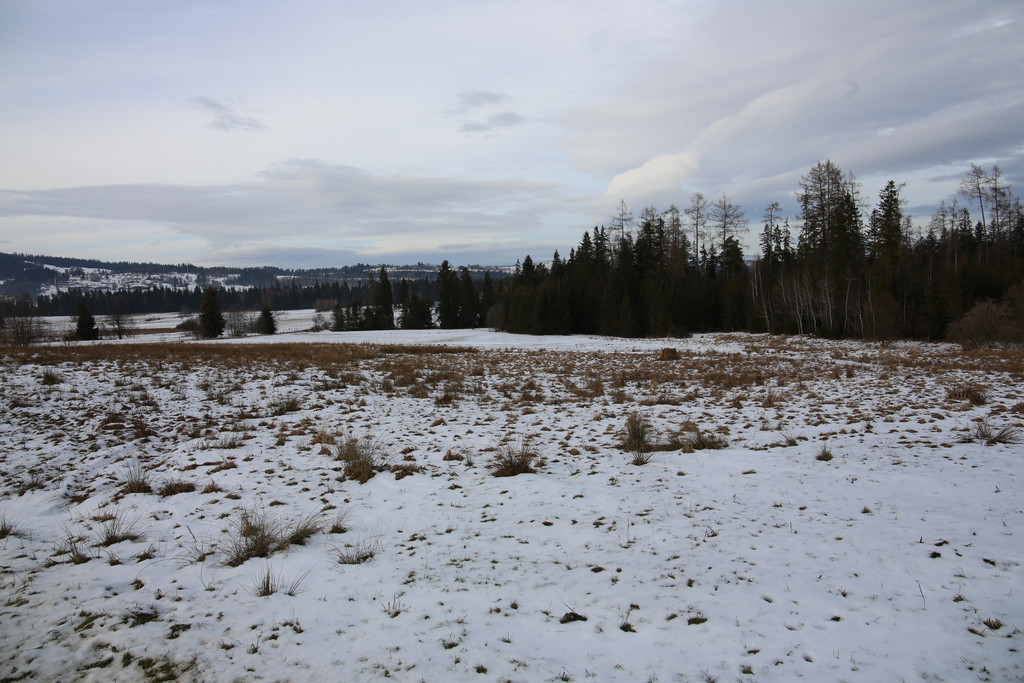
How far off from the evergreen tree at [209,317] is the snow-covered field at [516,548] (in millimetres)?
58350

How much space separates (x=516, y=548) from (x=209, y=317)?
69303 mm

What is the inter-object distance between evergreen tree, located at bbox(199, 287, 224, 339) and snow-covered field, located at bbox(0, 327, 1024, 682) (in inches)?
2297

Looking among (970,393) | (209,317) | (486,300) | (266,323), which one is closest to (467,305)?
(486,300)

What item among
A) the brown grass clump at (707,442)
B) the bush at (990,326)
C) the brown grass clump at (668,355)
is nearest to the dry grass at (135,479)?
the brown grass clump at (707,442)

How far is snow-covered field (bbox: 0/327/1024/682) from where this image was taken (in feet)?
11.4

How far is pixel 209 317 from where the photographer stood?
6166 cm

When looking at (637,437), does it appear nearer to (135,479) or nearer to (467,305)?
(135,479)

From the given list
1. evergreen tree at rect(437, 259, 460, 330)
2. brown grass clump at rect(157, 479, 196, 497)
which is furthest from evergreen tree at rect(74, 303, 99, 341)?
brown grass clump at rect(157, 479, 196, 497)

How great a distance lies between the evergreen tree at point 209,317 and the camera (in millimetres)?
61469

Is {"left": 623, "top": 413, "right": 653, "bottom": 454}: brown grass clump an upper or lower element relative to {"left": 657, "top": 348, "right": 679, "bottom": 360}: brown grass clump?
lower

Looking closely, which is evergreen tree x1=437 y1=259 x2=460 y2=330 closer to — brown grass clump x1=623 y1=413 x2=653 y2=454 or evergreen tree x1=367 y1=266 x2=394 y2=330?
evergreen tree x1=367 y1=266 x2=394 y2=330

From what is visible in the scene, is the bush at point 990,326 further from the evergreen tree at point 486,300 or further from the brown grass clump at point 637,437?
the evergreen tree at point 486,300

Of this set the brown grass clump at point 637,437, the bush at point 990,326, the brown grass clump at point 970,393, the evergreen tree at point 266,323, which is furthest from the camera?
the evergreen tree at point 266,323

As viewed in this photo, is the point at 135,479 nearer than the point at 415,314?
Yes
